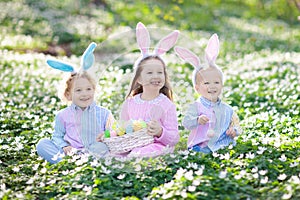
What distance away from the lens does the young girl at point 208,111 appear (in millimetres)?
5637

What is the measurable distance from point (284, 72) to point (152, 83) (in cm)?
517

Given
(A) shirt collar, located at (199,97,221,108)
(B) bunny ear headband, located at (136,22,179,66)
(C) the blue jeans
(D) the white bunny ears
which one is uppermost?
(B) bunny ear headband, located at (136,22,179,66)

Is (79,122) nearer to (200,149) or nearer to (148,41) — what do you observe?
(148,41)

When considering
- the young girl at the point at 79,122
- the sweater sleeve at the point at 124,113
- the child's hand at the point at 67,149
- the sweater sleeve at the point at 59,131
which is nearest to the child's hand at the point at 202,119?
the sweater sleeve at the point at 124,113

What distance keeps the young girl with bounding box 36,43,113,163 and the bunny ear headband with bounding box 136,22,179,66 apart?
18.9 inches

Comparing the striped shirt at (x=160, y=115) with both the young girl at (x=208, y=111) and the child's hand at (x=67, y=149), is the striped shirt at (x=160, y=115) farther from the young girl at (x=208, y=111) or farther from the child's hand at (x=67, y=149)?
the child's hand at (x=67, y=149)

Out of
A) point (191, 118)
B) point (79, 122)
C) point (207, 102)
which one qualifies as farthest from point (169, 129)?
point (79, 122)

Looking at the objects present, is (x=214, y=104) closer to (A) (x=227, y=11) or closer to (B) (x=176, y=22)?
(B) (x=176, y=22)

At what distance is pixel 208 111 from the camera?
5703 mm

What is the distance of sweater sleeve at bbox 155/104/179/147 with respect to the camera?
5.43 m

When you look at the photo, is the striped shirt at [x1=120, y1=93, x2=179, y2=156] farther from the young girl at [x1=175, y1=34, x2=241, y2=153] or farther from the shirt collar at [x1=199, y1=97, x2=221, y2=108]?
the shirt collar at [x1=199, y1=97, x2=221, y2=108]

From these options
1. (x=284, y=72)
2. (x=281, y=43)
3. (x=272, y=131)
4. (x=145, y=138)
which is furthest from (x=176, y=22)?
(x=145, y=138)

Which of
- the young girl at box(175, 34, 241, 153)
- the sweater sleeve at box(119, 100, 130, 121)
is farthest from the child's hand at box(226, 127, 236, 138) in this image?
the sweater sleeve at box(119, 100, 130, 121)

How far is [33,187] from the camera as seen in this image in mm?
5062
